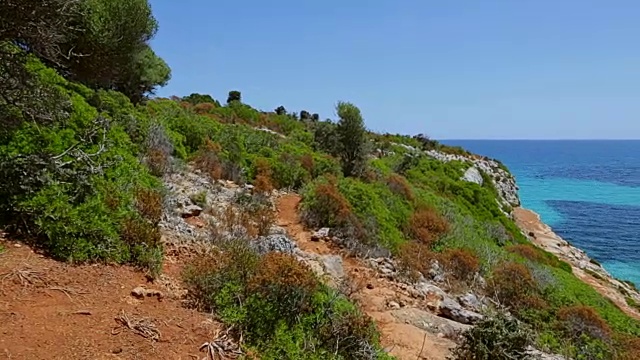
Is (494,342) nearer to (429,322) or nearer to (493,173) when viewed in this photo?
(429,322)

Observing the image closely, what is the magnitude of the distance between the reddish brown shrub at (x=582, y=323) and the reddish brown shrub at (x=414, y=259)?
3433 mm

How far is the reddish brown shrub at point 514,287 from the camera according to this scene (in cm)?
1214

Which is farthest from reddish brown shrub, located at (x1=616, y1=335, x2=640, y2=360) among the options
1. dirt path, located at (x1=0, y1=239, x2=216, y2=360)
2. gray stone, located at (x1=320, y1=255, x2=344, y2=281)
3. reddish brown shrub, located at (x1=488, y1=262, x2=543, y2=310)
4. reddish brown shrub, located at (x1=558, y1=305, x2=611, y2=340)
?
A: dirt path, located at (x1=0, y1=239, x2=216, y2=360)

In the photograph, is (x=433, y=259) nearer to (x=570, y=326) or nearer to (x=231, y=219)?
(x=570, y=326)

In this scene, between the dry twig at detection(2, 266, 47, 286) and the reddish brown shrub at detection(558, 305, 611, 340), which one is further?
the reddish brown shrub at detection(558, 305, 611, 340)

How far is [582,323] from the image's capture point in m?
11.5

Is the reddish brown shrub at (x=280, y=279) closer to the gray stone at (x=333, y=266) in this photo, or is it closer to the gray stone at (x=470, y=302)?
the gray stone at (x=333, y=266)

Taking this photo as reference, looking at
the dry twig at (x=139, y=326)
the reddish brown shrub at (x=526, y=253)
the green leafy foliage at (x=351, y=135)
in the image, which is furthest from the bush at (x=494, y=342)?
the green leafy foliage at (x=351, y=135)

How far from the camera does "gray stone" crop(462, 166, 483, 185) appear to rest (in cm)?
3711

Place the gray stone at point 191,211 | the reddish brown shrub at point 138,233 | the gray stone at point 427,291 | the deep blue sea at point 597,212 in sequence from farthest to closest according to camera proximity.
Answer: the deep blue sea at point 597,212 < the gray stone at point 191,211 < the gray stone at point 427,291 < the reddish brown shrub at point 138,233

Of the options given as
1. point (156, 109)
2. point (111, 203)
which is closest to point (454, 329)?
point (111, 203)

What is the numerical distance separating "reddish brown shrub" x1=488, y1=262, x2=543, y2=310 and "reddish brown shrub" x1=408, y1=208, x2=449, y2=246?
2560 millimetres

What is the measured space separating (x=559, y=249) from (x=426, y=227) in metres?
18.0

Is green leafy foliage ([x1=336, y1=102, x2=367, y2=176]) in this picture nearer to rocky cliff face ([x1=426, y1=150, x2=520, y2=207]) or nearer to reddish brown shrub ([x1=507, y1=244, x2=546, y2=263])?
reddish brown shrub ([x1=507, y1=244, x2=546, y2=263])
